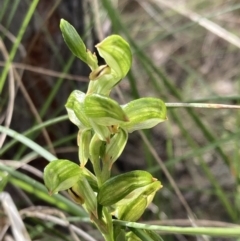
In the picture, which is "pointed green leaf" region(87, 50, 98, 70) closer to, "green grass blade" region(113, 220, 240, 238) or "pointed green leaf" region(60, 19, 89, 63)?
"pointed green leaf" region(60, 19, 89, 63)

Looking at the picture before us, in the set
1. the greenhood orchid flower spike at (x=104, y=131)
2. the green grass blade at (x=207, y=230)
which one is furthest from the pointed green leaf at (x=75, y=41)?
the green grass blade at (x=207, y=230)

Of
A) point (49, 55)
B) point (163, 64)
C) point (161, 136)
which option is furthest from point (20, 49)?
point (163, 64)

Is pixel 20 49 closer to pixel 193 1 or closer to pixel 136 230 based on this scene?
pixel 136 230

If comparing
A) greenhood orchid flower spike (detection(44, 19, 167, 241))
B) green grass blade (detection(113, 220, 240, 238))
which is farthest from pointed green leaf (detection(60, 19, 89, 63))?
green grass blade (detection(113, 220, 240, 238))

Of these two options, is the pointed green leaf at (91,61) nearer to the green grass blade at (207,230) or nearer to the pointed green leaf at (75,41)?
the pointed green leaf at (75,41)

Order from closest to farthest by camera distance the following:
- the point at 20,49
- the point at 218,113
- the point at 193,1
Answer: the point at 20,49
the point at 218,113
the point at 193,1

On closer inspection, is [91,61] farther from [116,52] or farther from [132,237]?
[132,237]

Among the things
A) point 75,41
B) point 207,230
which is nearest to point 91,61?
point 75,41
